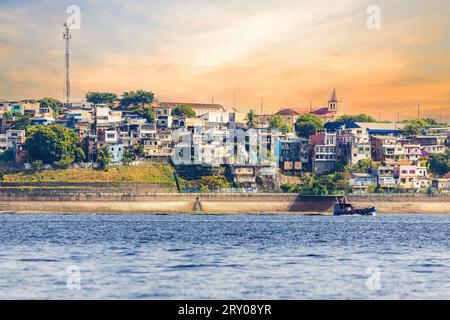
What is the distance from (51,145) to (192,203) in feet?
114

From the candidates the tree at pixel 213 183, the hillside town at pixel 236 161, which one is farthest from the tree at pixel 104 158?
the tree at pixel 213 183

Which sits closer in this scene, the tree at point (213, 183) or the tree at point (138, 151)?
the tree at point (213, 183)

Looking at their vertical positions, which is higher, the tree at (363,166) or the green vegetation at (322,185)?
the tree at (363,166)

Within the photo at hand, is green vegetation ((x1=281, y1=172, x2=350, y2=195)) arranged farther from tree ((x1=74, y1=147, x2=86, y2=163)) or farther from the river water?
the river water

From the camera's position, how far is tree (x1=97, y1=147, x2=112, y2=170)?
17812cm

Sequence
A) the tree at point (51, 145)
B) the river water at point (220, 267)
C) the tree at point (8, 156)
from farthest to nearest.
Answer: the tree at point (8, 156) < the tree at point (51, 145) < the river water at point (220, 267)

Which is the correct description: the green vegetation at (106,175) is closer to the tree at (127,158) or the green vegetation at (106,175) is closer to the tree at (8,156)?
the tree at (127,158)

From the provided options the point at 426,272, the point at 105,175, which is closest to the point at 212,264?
the point at 426,272

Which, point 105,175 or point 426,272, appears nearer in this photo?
point 426,272

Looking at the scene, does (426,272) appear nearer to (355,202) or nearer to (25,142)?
(355,202)

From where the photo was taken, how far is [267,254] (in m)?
62.5

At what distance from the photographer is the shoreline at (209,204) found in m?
152

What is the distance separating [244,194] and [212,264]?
104 meters
